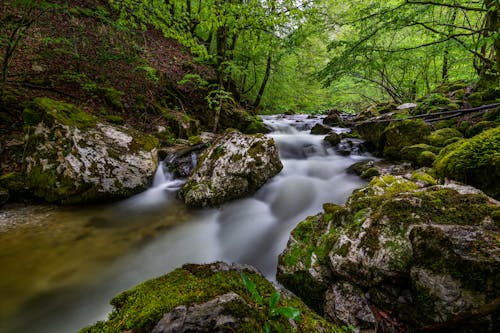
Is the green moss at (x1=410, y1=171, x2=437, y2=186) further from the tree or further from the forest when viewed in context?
the tree

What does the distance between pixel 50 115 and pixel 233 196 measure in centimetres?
419

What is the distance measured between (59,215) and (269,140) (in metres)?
4.51

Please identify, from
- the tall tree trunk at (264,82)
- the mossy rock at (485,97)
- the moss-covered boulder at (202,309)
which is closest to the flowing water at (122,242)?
the moss-covered boulder at (202,309)

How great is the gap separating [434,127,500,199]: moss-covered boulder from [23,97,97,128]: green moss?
21.7 ft

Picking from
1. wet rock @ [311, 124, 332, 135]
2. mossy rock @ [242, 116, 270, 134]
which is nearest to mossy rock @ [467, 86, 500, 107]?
wet rock @ [311, 124, 332, 135]

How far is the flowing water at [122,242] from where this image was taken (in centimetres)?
244

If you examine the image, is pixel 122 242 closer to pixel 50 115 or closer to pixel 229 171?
pixel 229 171

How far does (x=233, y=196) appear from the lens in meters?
4.77

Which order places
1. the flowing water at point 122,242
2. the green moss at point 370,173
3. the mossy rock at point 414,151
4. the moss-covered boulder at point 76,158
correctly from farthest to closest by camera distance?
1. the green moss at point 370,173
2. the mossy rock at point 414,151
3. the moss-covered boulder at point 76,158
4. the flowing water at point 122,242

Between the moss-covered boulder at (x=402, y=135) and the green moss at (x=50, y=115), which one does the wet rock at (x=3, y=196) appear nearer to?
the green moss at (x=50, y=115)

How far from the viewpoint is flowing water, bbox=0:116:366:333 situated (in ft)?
8.00

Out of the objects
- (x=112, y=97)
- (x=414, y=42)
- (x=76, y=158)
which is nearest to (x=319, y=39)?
(x=414, y=42)

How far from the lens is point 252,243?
147 inches

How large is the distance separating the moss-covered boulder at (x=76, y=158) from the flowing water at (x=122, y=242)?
31 centimetres
